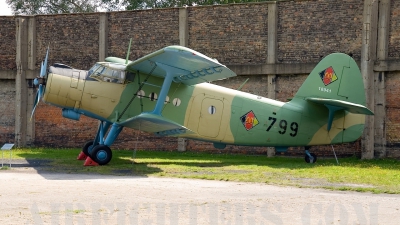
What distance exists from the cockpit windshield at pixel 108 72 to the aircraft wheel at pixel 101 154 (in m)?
1.91

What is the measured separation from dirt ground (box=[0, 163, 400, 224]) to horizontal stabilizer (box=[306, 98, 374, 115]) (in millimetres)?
5420

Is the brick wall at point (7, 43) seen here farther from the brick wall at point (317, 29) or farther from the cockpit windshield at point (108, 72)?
the brick wall at point (317, 29)

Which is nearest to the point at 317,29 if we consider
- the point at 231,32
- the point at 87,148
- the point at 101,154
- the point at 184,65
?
the point at 231,32

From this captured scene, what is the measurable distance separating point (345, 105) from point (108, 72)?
659 cm

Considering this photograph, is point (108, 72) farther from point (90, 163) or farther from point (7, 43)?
point (7, 43)

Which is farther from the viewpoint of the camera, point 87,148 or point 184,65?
point 87,148

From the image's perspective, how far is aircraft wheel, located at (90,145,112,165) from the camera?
1678cm

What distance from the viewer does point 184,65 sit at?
1625 cm

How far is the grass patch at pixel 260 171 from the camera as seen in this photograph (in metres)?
13.5

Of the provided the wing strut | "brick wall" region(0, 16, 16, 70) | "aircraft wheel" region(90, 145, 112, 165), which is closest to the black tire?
"aircraft wheel" region(90, 145, 112, 165)

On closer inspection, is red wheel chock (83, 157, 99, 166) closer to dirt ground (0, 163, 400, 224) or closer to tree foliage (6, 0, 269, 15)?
dirt ground (0, 163, 400, 224)

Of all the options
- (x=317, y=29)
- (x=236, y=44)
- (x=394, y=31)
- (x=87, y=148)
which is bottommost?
(x=87, y=148)

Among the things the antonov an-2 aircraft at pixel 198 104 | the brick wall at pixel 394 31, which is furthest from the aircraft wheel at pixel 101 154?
the brick wall at pixel 394 31

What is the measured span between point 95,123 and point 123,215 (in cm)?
1590
